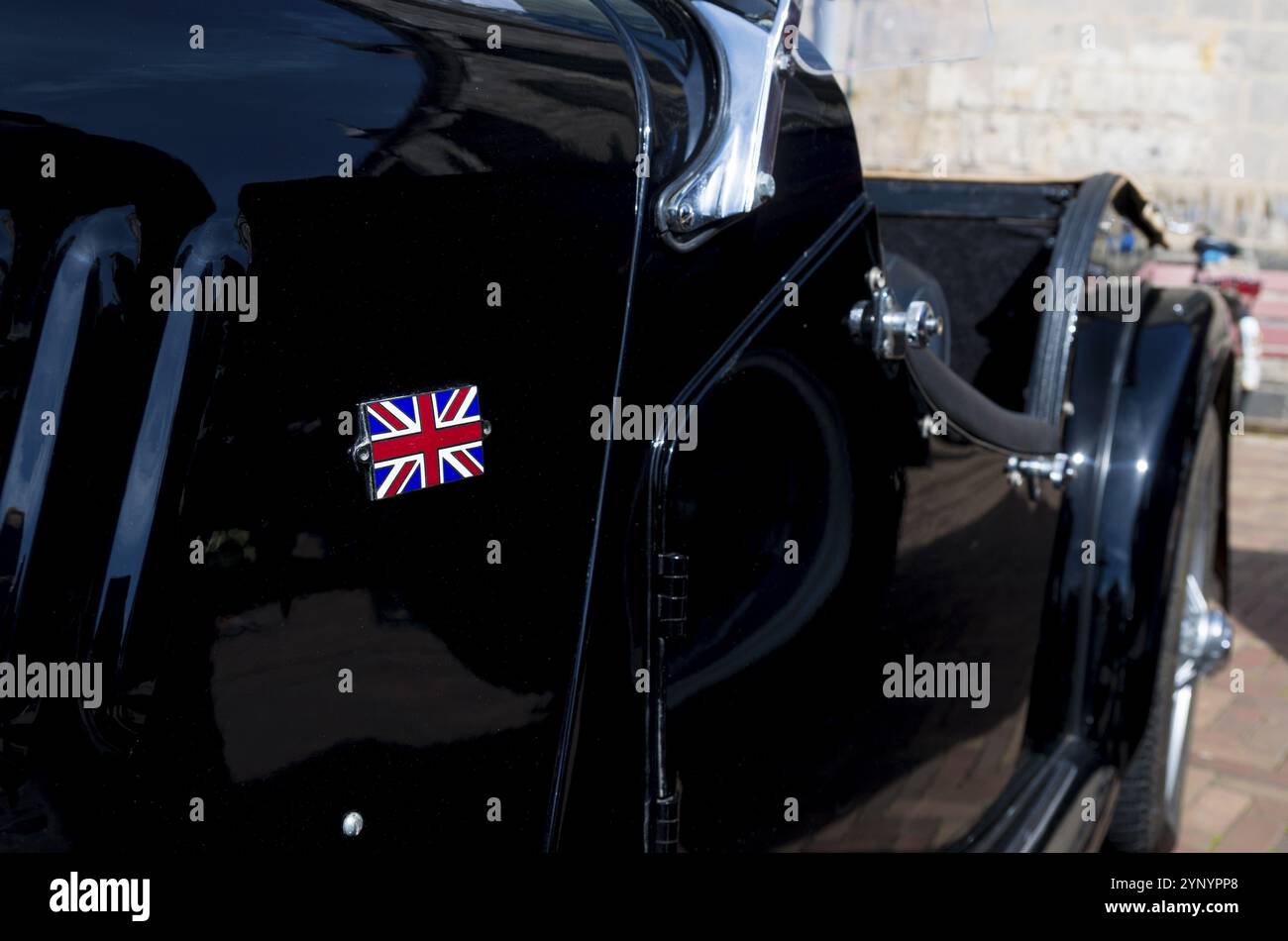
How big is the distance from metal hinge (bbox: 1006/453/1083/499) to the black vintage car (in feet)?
0.73

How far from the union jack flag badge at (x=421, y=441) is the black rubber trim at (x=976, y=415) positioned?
0.73 metres

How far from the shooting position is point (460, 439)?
3.34 ft

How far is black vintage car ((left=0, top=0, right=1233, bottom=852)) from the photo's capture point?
2.75 ft

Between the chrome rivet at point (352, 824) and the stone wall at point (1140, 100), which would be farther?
the stone wall at point (1140, 100)

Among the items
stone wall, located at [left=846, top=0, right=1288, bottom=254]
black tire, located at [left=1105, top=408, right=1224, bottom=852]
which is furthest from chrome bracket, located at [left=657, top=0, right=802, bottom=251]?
stone wall, located at [left=846, top=0, right=1288, bottom=254]

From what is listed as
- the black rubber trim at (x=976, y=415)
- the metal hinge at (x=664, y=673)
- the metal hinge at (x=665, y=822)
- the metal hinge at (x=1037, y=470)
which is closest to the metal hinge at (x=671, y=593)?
the metal hinge at (x=664, y=673)

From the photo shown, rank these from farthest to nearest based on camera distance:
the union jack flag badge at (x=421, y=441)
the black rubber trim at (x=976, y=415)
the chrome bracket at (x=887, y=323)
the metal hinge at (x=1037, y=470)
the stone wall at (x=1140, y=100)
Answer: the stone wall at (x=1140, y=100), the metal hinge at (x=1037, y=470), the black rubber trim at (x=976, y=415), the chrome bracket at (x=887, y=323), the union jack flag badge at (x=421, y=441)

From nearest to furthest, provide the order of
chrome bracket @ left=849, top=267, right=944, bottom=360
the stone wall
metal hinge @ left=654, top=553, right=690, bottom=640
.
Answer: metal hinge @ left=654, top=553, right=690, bottom=640 → chrome bracket @ left=849, top=267, right=944, bottom=360 → the stone wall

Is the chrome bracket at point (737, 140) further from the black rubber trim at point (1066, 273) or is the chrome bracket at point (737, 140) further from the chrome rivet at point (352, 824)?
the black rubber trim at point (1066, 273)

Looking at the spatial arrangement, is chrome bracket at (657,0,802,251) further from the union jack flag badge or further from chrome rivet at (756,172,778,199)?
the union jack flag badge

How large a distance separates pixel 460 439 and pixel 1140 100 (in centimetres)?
775

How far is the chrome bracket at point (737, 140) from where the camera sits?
3.97 ft
